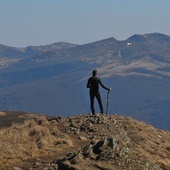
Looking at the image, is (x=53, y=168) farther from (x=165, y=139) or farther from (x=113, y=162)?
(x=165, y=139)

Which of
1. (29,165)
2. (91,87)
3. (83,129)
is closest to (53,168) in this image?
(29,165)

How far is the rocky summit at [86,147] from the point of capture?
12.1m

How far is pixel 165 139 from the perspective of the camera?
21766 millimetres

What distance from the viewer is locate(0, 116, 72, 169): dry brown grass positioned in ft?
49.0

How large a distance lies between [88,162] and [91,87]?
12.0 meters

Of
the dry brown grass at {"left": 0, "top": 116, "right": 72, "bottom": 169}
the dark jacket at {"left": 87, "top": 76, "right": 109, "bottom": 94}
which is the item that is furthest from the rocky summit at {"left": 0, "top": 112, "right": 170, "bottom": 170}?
the dark jacket at {"left": 87, "top": 76, "right": 109, "bottom": 94}

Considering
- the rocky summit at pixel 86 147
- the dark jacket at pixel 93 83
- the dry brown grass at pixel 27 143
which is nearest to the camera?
the rocky summit at pixel 86 147

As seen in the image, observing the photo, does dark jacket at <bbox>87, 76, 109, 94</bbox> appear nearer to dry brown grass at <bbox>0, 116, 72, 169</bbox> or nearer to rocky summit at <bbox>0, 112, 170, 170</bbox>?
rocky summit at <bbox>0, 112, 170, 170</bbox>

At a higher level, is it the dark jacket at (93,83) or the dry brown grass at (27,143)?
the dark jacket at (93,83)

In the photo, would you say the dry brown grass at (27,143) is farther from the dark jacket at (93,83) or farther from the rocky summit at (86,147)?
the dark jacket at (93,83)

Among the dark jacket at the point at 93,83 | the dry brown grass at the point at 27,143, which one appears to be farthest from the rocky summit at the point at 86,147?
the dark jacket at the point at 93,83

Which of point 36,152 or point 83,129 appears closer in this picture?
point 36,152

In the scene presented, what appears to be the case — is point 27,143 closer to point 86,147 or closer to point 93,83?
point 86,147

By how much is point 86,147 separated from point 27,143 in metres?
4.35
